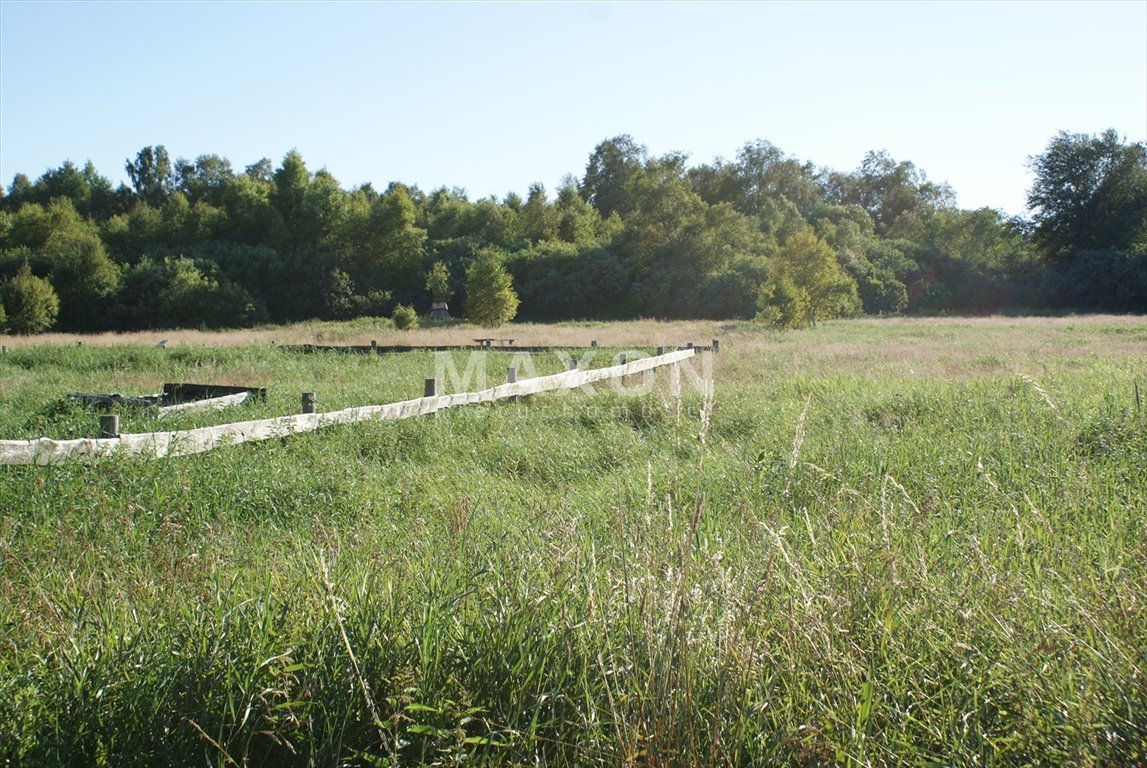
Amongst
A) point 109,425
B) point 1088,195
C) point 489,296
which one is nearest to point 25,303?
Result: point 489,296

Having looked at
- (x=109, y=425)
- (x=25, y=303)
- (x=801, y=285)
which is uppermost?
(x=25, y=303)

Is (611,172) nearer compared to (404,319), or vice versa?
(404,319)

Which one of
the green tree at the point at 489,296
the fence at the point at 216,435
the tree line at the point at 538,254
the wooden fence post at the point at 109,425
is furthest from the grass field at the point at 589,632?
the tree line at the point at 538,254

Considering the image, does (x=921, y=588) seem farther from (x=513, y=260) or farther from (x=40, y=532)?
(x=513, y=260)

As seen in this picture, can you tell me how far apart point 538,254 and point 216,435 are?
169 feet

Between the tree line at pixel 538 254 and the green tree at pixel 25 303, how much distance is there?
0.08 meters

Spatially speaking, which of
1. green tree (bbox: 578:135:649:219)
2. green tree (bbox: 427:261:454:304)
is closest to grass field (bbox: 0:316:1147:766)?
green tree (bbox: 427:261:454:304)

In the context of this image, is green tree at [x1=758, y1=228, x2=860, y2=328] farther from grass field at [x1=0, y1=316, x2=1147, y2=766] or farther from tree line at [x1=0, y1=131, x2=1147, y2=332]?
grass field at [x1=0, y1=316, x2=1147, y2=766]

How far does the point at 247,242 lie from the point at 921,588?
211ft

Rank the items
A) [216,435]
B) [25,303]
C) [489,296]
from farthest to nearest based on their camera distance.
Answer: [25,303]
[489,296]
[216,435]

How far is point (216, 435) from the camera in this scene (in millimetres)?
6926

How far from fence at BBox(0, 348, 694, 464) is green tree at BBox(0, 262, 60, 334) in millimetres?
43796

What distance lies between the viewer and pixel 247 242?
60375 mm

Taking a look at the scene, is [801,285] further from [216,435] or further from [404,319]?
[216,435]
